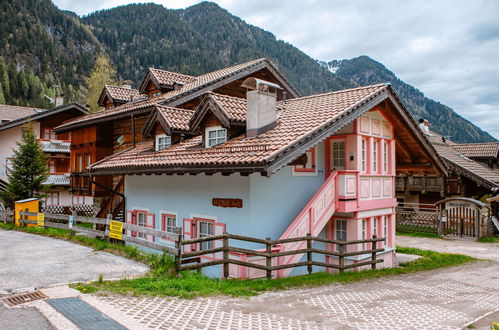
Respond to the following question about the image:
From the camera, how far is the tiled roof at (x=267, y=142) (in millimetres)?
10938

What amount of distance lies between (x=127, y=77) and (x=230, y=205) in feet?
526

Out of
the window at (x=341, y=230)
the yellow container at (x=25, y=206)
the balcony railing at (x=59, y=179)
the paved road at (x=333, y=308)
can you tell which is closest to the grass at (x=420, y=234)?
the window at (x=341, y=230)

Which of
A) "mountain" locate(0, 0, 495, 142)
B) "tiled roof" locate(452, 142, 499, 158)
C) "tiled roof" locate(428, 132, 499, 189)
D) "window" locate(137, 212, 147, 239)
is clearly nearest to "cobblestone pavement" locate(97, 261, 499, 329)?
"window" locate(137, 212, 147, 239)

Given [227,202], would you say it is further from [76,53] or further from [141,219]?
[76,53]

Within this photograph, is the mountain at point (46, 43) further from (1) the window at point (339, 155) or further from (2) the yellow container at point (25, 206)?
(1) the window at point (339, 155)

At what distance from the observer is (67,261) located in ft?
38.0

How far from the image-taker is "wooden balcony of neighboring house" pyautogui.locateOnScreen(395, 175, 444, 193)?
29.7 m

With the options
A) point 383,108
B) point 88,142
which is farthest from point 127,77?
point 383,108

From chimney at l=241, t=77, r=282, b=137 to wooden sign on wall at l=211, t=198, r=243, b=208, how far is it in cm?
206

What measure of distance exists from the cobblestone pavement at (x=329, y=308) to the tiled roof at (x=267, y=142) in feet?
11.1

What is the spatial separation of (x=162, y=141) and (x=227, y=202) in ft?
18.1

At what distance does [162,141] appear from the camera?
54.6 ft

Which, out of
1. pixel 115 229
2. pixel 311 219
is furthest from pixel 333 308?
pixel 115 229

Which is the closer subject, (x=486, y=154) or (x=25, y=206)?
(x=25, y=206)
